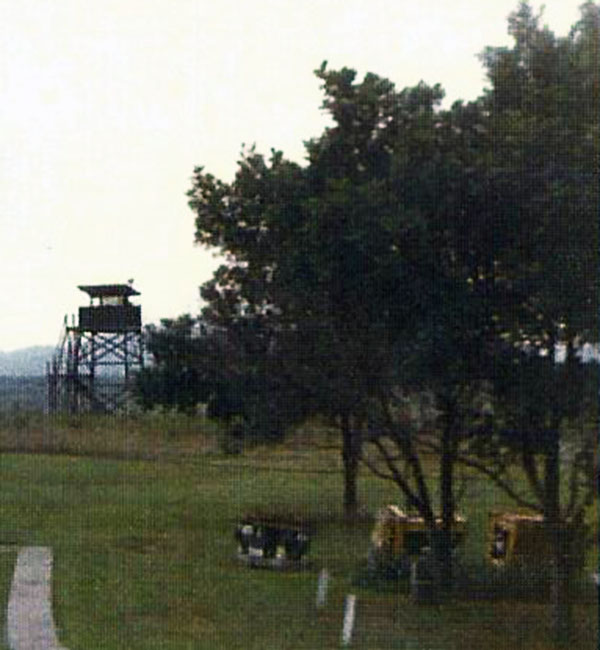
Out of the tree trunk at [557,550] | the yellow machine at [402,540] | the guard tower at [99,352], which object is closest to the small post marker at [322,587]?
the yellow machine at [402,540]

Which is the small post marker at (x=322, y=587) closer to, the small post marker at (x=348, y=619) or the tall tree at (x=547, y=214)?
the small post marker at (x=348, y=619)

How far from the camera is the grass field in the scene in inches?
440

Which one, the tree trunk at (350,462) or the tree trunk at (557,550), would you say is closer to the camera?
the tree trunk at (557,550)

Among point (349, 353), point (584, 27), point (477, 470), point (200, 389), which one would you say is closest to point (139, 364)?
point (200, 389)

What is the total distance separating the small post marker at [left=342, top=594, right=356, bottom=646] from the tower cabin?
2306 millimetres

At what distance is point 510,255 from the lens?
34.9 ft

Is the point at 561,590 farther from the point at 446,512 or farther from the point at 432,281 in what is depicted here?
the point at 432,281

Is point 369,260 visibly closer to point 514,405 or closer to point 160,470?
point 514,405

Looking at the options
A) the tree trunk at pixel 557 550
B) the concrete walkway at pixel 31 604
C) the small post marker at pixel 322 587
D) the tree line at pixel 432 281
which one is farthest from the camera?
the small post marker at pixel 322 587

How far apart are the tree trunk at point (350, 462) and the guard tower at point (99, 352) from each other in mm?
1506

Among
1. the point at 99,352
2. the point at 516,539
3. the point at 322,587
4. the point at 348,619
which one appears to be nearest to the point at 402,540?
the point at 322,587

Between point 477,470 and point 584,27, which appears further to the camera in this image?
point 477,470

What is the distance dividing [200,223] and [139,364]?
3.40 feet

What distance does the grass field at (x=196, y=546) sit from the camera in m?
11.2
